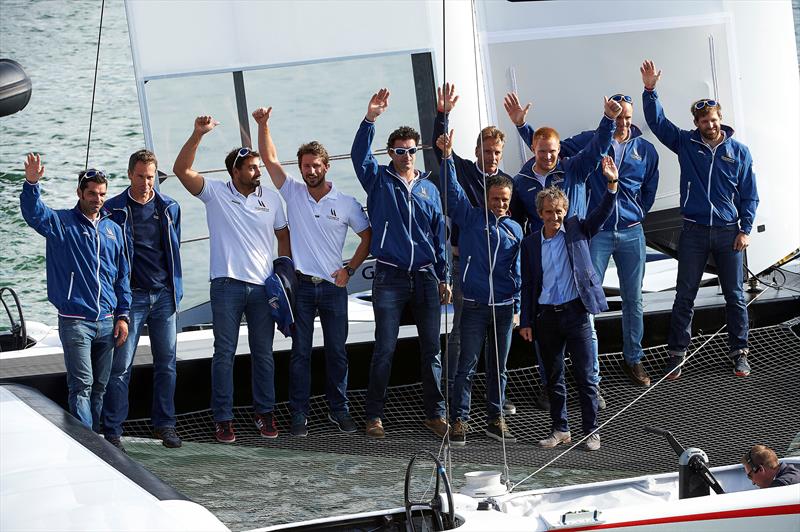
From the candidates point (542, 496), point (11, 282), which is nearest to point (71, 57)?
point (11, 282)

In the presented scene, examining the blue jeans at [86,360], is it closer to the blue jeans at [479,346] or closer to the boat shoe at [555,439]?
the blue jeans at [479,346]

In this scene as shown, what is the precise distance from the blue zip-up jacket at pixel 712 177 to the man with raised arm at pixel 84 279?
2.98 metres

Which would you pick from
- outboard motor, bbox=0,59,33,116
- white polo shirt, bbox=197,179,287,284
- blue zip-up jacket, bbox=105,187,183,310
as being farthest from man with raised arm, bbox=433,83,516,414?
outboard motor, bbox=0,59,33,116

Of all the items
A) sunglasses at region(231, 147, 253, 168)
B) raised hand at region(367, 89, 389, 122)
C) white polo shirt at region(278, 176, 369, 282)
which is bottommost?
white polo shirt at region(278, 176, 369, 282)

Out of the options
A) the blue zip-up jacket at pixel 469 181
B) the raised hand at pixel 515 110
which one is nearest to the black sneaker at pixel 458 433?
the blue zip-up jacket at pixel 469 181

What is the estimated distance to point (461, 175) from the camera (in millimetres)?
6820

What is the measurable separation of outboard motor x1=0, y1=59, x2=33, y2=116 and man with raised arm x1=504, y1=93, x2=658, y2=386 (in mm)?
3056

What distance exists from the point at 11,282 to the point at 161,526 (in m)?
14.6

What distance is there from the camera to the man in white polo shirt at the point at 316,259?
21.6ft

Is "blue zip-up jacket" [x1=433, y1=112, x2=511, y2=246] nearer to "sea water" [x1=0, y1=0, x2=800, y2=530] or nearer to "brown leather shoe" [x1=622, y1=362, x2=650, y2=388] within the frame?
"sea water" [x1=0, y1=0, x2=800, y2=530]

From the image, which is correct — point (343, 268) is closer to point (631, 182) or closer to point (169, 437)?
point (169, 437)

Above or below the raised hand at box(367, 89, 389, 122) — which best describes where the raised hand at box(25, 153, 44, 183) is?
below

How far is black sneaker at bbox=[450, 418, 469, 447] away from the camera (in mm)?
6648

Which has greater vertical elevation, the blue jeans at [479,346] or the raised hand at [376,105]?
the raised hand at [376,105]
